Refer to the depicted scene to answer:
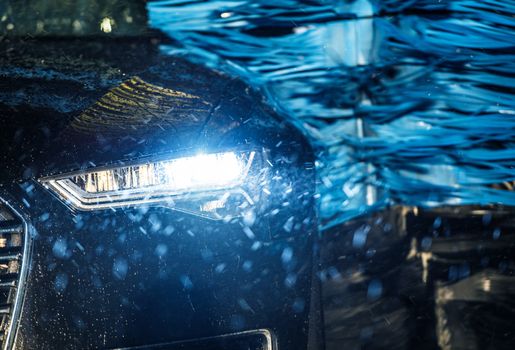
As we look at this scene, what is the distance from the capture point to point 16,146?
44.5 inches

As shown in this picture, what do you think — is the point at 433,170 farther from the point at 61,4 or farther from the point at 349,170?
the point at 61,4

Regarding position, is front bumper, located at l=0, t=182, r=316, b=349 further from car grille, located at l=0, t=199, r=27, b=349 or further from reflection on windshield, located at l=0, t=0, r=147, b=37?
reflection on windshield, located at l=0, t=0, r=147, b=37

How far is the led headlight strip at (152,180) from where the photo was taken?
1.09m

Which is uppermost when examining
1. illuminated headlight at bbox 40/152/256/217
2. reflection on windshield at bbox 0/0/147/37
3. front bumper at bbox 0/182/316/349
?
reflection on windshield at bbox 0/0/147/37

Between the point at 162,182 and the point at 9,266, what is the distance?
0.44 m

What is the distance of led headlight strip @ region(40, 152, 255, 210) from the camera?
109cm

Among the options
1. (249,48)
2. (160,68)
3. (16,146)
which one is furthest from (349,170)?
(16,146)

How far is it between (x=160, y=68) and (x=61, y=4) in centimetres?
43

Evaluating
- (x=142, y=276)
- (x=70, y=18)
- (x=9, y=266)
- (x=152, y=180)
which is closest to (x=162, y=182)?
(x=152, y=180)

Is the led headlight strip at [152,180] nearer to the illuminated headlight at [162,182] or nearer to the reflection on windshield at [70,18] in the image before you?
the illuminated headlight at [162,182]

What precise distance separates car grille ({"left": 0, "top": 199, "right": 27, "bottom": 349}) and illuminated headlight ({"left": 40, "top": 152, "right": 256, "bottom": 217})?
0.43 feet

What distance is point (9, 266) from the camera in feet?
3.75

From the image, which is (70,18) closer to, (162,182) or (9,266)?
(162,182)

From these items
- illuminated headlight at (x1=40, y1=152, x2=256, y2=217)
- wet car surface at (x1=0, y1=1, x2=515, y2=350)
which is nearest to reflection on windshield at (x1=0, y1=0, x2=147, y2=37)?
wet car surface at (x1=0, y1=1, x2=515, y2=350)
